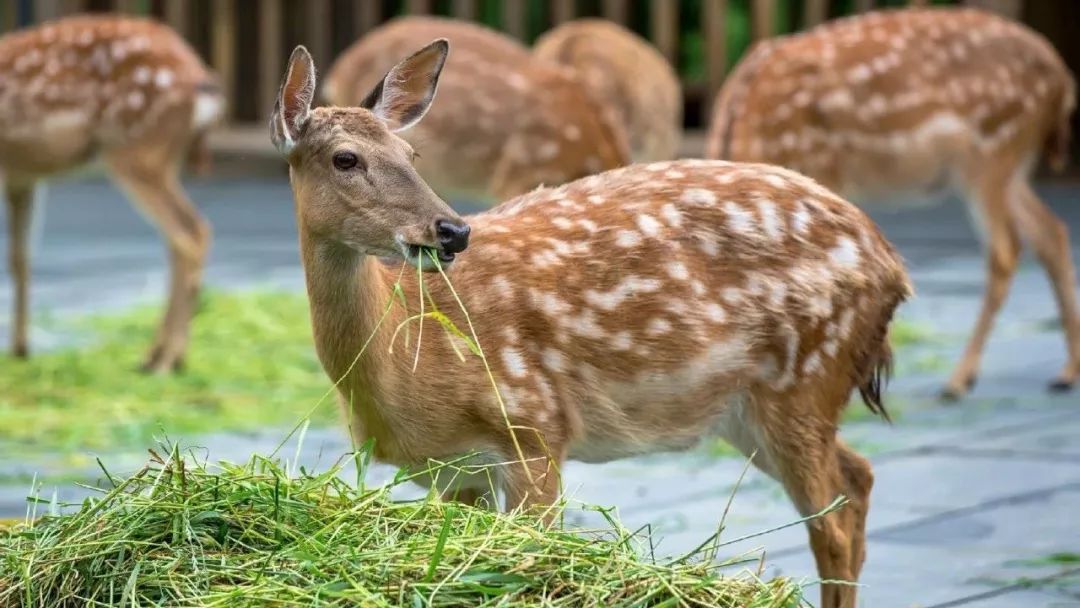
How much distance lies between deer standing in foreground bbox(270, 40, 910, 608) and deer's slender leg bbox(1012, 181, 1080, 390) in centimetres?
357

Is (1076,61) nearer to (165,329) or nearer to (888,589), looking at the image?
(165,329)

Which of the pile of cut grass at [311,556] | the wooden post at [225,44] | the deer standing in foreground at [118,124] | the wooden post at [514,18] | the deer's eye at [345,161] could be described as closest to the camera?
the pile of cut grass at [311,556]

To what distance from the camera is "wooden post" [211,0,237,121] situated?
16406 millimetres

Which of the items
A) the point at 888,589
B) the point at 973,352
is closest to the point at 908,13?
the point at 973,352

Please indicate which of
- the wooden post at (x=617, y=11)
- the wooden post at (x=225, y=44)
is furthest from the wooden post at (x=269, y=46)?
the wooden post at (x=617, y=11)

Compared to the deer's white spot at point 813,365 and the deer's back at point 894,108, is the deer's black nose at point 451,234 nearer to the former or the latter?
Result: the deer's white spot at point 813,365

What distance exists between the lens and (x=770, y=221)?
4.90 m

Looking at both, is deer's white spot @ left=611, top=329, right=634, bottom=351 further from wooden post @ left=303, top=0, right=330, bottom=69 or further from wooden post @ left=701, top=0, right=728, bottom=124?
wooden post @ left=303, top=0, right=330, bottom=69

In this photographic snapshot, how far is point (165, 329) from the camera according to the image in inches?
354

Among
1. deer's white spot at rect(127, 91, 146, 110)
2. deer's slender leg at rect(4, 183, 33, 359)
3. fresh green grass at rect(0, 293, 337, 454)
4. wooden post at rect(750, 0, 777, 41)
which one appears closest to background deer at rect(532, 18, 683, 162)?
fresh green grass at rect(0, 293, 337, 454)

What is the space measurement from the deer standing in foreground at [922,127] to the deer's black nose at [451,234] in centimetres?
430

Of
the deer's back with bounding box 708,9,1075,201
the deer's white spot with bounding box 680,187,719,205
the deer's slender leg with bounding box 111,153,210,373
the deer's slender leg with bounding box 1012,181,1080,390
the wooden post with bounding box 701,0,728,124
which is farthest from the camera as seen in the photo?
the wooden post with bounding box 701,0,728,124

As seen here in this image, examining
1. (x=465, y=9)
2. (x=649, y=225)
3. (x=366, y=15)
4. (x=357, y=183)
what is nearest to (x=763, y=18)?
(x=465, y=9)

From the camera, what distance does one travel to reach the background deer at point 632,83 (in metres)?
10.8
